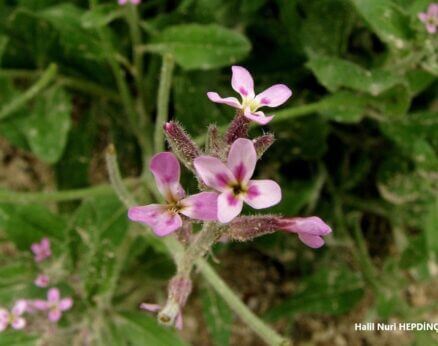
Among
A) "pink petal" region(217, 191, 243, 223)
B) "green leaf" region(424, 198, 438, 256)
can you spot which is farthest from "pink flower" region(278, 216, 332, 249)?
"green leaf" region(424, 198, 438, 256)

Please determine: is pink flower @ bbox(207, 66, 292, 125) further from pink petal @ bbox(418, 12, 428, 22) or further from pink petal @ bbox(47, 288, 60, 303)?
pink petal @ bbox(47, 288, 60, 303)

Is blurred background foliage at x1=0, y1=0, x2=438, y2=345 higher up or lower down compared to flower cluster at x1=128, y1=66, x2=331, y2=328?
lower down

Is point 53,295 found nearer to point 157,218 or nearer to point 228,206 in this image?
point 157,218

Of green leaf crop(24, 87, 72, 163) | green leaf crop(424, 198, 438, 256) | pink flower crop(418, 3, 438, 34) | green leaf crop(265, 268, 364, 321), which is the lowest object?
green leaf crop(265, 268, 364, 321)

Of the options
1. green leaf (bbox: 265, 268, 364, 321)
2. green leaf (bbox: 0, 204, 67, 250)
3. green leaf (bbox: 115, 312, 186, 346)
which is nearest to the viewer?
green leaf (bbox: 115, 312, 186, 346)

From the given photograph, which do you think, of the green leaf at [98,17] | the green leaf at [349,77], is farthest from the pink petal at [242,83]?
the green leaf at [98,17]

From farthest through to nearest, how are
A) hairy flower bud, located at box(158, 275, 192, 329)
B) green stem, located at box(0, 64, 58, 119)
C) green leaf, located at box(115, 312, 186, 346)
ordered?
green stem, located at box(0, 64, 58, 119) < green leaf, located at box(115, 312, 186, 346) < hairy flower bud, located at box(158, 275, 192, 329)
